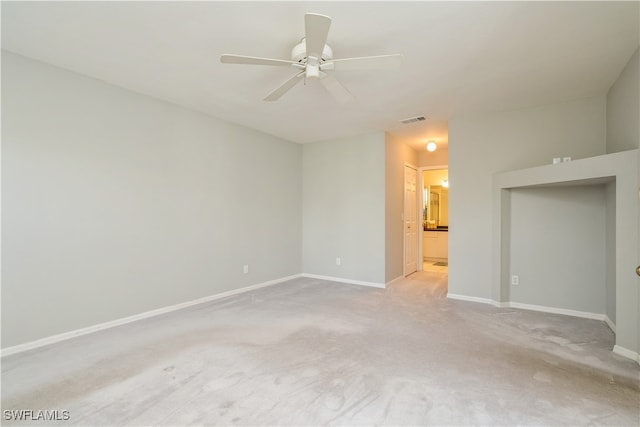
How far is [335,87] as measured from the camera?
2.63m

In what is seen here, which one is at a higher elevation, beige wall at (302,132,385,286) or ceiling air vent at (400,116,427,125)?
ceiling air vent at (400,116,427,125)

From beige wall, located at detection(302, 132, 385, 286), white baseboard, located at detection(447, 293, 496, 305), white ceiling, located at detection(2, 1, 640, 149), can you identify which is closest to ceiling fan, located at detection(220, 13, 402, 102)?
white ceiling, located at detection(2, 1, 640, 149)

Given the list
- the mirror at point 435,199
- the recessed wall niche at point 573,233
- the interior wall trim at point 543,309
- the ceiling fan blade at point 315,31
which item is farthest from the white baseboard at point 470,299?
the mirror at point 435,199

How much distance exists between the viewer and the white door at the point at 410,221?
19.2 ft

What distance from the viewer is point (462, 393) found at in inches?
78.8

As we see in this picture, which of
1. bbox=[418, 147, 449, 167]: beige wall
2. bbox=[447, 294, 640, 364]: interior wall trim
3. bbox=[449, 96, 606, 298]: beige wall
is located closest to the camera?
bbox=[447, 294, 640, 364]: interior wall trim

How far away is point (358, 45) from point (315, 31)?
785 millimetres

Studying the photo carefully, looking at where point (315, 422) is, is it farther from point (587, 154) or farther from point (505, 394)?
point (587, 154)

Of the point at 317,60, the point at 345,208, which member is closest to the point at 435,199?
the point at 345,208

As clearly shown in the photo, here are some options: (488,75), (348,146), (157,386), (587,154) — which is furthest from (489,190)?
(157,386)

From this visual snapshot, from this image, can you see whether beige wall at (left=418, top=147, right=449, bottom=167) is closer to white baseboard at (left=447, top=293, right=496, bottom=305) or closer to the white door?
the white door

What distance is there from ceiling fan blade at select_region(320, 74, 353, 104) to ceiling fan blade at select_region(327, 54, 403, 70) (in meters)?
0.22

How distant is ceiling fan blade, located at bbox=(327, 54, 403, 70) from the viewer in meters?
2.10

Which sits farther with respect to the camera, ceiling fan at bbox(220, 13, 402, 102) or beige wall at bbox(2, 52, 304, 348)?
beige wall at bbox(2, 52, 304, 348)
